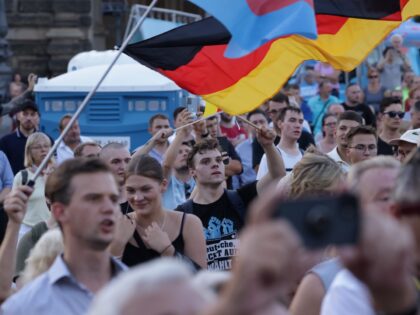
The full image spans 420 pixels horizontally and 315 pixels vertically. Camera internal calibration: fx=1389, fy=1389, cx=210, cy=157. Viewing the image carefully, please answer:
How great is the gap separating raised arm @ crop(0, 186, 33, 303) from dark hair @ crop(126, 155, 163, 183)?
154cm

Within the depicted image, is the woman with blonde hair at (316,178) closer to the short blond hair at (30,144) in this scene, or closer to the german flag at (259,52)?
the german flag at (259,52)

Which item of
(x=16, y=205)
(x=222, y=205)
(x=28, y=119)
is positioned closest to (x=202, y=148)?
(x=222, y=205)

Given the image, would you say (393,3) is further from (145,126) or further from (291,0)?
(145,126)

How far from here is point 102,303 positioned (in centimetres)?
334

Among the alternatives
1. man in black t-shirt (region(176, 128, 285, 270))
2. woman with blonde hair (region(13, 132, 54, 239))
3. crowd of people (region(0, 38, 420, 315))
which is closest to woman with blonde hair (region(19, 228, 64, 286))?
crowd of people (region(0, 38, 420, 315))

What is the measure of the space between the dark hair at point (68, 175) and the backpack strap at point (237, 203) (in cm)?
287

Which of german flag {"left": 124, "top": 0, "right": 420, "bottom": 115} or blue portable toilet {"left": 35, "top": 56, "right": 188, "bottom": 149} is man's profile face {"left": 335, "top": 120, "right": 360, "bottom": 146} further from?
blue portable toilet {"left": 35, "top": 56, "right": 188, "bottom": 149}

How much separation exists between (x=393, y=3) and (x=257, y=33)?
2333mm

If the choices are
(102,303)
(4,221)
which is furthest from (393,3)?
(102,303)

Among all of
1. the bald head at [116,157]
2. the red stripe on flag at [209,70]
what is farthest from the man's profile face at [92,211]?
the bald head at [116,157]

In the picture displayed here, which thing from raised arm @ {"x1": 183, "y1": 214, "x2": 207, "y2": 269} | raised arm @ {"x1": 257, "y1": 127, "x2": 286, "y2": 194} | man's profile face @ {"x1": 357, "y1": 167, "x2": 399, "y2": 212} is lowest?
raised arm @ {"x1": 183, "y1": 214, "x2": 207, "y2": 269}

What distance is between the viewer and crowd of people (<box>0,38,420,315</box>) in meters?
2.91

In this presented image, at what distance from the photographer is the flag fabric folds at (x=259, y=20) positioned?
6.91 meters

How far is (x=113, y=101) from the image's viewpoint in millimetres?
18000
